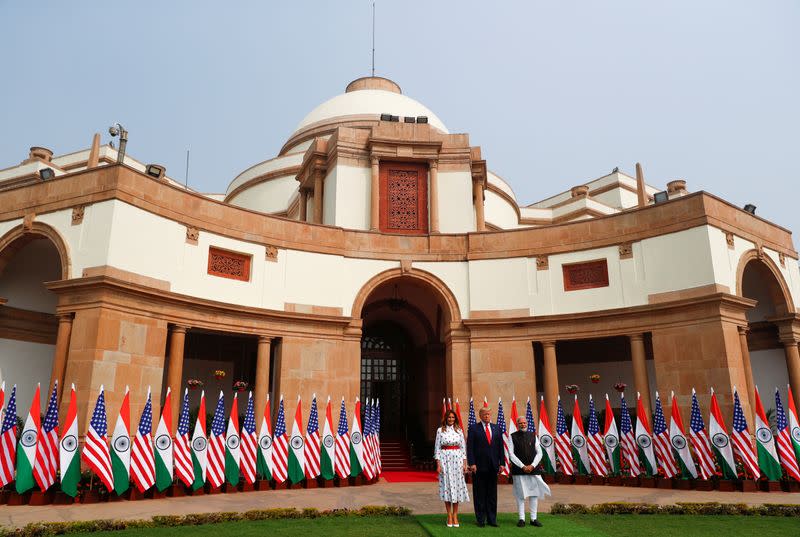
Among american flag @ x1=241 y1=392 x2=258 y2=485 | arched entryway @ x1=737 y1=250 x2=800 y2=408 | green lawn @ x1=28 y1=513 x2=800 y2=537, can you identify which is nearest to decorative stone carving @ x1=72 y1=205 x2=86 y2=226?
american flag @ x1=241 y1=392 x2=258 y2=485

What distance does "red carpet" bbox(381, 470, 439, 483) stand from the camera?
16.9 metres

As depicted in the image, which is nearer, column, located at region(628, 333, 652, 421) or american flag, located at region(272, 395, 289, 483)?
american flag, located at region(272, 395, 289, 483)

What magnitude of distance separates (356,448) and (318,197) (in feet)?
39.1

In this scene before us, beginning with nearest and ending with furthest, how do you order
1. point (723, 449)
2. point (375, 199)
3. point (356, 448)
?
point (723, 449)
point (356, 448)
point (375, 199)

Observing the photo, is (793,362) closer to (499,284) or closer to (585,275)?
(585,275)

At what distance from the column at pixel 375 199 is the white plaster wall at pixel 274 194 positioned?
8040 millimetres

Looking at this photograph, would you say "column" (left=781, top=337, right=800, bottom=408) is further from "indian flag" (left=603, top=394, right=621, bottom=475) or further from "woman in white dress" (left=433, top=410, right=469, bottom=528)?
"woman in white dress" (left=433, top=410, right=469, bottom=528)

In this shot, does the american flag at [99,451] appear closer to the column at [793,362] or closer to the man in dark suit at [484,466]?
the man in dark suit at [484,466]

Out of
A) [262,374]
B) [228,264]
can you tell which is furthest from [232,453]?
[228,264]

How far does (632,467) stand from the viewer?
14898 mm

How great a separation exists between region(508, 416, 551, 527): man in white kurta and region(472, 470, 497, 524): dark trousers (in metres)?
0.40

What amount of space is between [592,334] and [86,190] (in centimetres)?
1517

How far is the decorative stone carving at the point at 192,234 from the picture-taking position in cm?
1705

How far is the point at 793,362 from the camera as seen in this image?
64.6 ft
